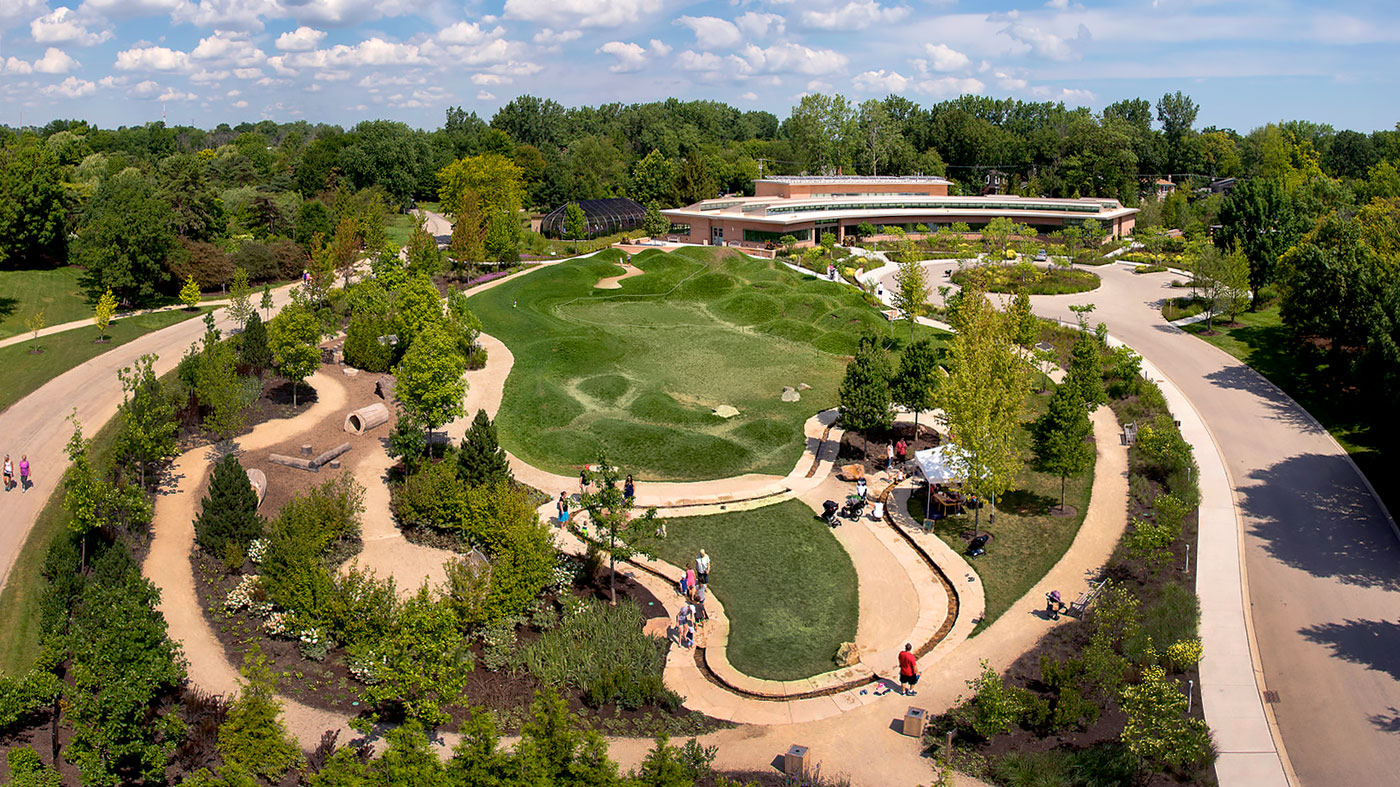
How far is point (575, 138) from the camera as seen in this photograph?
15200cm

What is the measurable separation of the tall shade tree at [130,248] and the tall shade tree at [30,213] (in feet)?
22.7

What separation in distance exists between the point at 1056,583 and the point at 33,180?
207 ft

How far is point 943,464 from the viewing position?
2872cm

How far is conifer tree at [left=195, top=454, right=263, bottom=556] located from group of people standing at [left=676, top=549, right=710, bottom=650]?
460 inches

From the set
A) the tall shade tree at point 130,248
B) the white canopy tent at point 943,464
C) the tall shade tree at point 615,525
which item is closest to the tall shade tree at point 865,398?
the white canopy tent at point 943,464

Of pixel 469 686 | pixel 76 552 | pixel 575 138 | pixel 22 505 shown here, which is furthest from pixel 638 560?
pixel 575 138

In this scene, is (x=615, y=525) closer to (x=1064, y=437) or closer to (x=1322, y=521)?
(x=1064, y=437)

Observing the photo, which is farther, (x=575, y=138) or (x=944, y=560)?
(x=575, y=138)

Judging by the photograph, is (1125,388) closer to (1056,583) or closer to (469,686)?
(1056,583)

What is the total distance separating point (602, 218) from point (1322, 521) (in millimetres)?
63460

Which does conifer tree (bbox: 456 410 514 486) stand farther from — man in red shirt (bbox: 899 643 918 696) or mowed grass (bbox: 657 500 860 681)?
man in red shirt (bbox: 899 643 918 696)

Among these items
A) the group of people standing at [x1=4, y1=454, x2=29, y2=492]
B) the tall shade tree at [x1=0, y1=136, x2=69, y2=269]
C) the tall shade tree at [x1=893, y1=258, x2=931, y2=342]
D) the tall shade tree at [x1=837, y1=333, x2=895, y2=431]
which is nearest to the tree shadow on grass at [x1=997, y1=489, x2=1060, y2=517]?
the tall shade tree at [x1=837, y1=333, x2=895, y2=431]

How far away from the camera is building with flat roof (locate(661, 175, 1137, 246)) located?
76875 mm

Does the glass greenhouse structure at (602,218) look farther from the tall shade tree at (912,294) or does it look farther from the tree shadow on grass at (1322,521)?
the tree shadow on grass at (1322,521)
